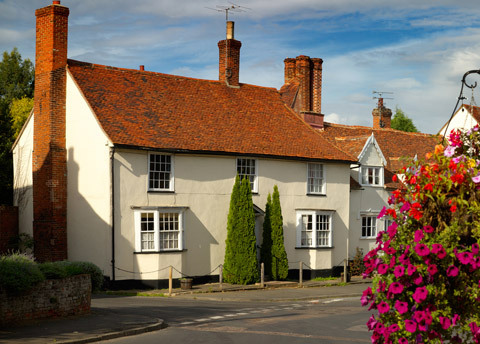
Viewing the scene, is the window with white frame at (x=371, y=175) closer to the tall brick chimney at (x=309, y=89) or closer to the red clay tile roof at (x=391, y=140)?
the red clay tile roof at (x=391, y=140)

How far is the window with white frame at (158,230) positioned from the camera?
26.7m

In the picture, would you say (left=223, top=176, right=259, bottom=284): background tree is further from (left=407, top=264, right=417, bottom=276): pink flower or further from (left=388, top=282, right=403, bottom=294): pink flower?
(left=407, top=264, right=417, bottom=276): pink flower

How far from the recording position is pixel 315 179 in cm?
3241

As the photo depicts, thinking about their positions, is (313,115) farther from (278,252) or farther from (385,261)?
(385,261)

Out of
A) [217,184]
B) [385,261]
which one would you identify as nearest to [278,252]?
[217,184]

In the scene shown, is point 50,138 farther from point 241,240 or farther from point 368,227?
point 368,227

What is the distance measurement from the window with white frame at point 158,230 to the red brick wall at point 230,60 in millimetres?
9560

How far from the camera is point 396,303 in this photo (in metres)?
6.38

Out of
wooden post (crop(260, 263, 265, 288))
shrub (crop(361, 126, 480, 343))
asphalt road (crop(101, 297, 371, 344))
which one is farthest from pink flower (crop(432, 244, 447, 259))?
wooden post (crop(260, 263, 265, 288))

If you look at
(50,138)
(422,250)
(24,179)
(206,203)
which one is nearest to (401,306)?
(422,250)

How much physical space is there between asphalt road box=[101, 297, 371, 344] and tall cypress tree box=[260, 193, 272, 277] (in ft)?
18.3

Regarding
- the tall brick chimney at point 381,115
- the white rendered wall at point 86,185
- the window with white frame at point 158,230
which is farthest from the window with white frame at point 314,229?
the tall brick chimney at point 381,115

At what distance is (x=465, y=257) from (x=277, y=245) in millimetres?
23804

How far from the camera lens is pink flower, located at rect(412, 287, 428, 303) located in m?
6.10
